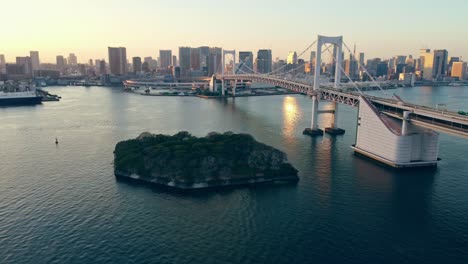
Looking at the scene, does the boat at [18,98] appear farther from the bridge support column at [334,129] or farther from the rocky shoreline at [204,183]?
the bridge support column at [334,129]

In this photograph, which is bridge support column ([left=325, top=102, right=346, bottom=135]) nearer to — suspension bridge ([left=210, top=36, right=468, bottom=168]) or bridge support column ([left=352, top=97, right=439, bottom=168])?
suspension bridge ([left=210, top=36, right=468, bottom=168])

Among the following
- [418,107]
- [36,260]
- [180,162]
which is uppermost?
[418,107]

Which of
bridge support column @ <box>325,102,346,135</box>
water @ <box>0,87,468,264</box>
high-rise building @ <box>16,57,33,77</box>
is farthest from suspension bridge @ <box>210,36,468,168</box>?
high-rise building @ <box>16,57,33,77</box>

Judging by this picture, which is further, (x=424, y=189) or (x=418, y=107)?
(x=418, y=107)

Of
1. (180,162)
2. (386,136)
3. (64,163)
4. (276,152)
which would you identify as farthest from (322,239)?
(64,163)

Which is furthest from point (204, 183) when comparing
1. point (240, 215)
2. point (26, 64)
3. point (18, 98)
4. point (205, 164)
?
point (26, 64)

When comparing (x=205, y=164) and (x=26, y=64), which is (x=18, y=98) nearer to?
(x=205, y=164)

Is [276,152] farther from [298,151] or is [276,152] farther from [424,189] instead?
[424,189]
